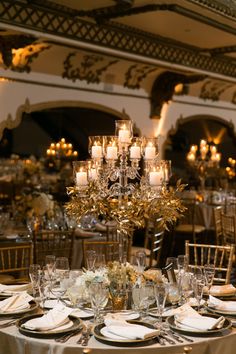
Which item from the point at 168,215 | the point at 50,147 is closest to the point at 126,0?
the point at 168,215

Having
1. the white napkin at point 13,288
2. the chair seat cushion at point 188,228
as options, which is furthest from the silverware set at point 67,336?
the chair seat cushion at point 188,228

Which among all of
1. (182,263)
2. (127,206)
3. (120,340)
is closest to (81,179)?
(127,206)

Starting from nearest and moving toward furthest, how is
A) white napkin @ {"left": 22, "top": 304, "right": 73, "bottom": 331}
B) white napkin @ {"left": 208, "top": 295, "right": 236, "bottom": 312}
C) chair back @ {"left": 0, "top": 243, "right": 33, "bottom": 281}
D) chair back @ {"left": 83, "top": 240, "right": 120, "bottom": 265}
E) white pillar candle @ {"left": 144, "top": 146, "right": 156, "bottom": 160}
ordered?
white napkin @ {"left": 22, "top": 304, "right": 73, "bottom": 331}, white napkin @ {"left": 208, "top": 295, "right": 236, "bottom": 312}, white pillar candle @ {"left": 144, "top": 146, "right": 156, "bottom": 160}, chair back @ {"left": 0, "top": 243, "right": 33, "bottom": 281}, chair back @ {"left": 83, "top": 240, "right": 120, "bottom": 265}

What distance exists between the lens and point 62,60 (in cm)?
803

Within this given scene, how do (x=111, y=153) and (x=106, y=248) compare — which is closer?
(x=111, y=153)

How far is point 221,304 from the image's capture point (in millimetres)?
3457

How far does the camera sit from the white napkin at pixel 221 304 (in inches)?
135

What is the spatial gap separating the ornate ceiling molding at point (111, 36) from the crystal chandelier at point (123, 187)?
283 centimetres

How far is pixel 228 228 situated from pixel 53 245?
230cm

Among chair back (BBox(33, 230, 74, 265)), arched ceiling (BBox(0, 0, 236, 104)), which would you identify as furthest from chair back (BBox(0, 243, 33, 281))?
arched ceiling (BBox(0, 0, 236, 104))

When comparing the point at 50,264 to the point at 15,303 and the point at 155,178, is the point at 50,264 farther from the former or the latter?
the point at 155,178

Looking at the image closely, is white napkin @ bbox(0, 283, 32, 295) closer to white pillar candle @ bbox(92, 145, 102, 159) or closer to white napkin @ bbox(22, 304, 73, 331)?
white napkin @ bbox(22, 304, 73, 331)

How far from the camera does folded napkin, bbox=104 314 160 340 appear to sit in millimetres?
2900

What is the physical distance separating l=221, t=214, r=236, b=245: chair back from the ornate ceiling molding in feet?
8.23
